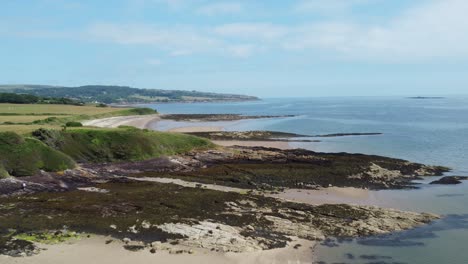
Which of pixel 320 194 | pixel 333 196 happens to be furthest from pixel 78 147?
pixel 333 196

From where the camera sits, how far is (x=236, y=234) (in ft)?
64.9

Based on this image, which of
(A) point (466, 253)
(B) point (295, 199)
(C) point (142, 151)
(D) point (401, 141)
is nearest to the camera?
(A) point (466, 253)

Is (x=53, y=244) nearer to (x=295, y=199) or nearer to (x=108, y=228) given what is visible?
(x=108, y=228)

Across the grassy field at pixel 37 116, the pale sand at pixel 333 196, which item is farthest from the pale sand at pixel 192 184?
the grassy field at pixel 37 116

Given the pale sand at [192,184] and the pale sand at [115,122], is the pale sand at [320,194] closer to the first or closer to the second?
the pale sand at [192,184]

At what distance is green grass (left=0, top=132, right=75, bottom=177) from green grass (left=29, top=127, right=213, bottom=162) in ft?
8.40

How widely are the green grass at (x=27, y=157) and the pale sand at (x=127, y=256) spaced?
1330 cm

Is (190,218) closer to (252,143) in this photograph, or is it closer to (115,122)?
(252,143)

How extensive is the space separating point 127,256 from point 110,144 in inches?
890

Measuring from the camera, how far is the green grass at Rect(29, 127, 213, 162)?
35.7 metres

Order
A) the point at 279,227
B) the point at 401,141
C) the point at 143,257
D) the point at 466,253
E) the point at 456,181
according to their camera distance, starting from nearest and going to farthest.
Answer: the point at 143,257 → the point at 466,253 → the point at 279,227 → the point at 456,181 → the point at 401,141

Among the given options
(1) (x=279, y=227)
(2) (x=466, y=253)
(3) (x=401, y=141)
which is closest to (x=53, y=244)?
(1) (x=279, y=227)

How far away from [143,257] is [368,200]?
1713 cm

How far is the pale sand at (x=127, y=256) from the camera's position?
656 inches
